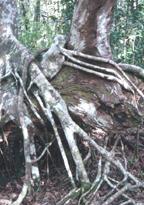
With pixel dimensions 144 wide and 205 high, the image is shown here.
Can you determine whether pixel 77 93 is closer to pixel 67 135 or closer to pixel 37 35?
pixel 67 135

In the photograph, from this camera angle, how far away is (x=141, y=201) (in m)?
4.27

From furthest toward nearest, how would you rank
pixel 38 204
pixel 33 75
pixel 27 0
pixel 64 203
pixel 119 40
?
1. pixel 27 0
2. pixel 119 40
3. pixel 33 75
4. pixel 38 204
5. pixel 64 203

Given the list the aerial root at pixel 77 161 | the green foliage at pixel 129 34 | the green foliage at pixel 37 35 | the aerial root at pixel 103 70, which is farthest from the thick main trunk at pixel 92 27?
the green foliage at pixel 37 35

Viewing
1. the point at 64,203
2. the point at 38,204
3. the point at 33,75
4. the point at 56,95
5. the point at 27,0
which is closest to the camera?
the point at 64,203

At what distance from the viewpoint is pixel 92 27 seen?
508cm

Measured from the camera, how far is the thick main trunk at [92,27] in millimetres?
4922

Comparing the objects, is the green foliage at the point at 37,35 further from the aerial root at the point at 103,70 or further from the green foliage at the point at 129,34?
the aerial root at the point at 103,70

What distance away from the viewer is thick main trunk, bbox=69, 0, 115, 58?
16.1 feet

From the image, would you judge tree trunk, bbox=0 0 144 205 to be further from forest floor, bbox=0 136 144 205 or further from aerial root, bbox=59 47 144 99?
forest floor, bbox=0 136 144 205

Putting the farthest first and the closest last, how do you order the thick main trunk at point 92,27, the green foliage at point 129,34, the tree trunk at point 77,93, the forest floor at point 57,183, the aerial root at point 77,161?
the green foliage at point 129,34 → the thick main trunk at point 92,27 → the tree trunk at point 77,93 → the forest floor at point 57,183 → the aerial root at point 77,161

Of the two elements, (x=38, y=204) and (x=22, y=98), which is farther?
(x=22, y=98)

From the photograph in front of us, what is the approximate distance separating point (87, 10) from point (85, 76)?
2.56 ft

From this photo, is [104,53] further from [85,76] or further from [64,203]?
[64,203]

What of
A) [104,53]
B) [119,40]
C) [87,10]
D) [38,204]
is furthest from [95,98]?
[119,40]
